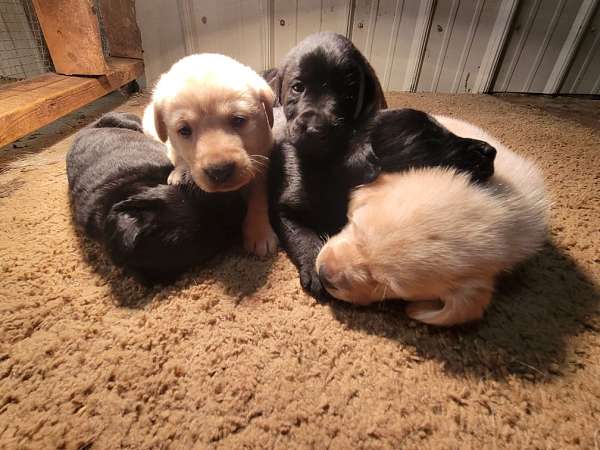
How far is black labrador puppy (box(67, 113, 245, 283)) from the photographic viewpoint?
147cm

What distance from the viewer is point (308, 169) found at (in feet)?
5.84

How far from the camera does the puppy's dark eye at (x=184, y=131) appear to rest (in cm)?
166

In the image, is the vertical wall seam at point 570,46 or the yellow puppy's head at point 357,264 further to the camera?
the vertical wall seam at point 570,46

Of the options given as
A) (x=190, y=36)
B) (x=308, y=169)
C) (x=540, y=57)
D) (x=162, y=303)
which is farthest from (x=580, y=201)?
(x=190, y=36)

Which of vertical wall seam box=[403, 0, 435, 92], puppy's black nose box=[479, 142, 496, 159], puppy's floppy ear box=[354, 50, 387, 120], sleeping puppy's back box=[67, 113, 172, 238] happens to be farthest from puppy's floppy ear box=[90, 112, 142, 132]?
vertical wall seam box=[403, 0, 435, 92]

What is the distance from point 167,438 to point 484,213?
1.25 metres

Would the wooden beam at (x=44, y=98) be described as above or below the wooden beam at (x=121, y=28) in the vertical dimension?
below

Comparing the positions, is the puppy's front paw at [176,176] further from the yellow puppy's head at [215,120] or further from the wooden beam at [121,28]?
the wooden beam at [121,28]

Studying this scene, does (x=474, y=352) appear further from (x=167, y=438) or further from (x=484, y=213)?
(x=167, y=438)

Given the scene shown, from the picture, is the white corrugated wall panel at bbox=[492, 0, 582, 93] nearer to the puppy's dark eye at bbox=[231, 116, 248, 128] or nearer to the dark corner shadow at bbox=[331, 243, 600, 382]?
the dark corner shadow at bbox=[331, 243, 600, 382]

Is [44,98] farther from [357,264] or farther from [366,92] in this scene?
[357,264]

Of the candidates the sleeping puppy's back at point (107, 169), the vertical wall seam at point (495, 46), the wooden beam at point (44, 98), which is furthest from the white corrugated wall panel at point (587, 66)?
the wooden beam at point (44, 98)

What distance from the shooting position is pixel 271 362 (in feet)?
3.95

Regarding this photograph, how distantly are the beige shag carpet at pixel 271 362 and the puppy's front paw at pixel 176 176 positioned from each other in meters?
0.44
